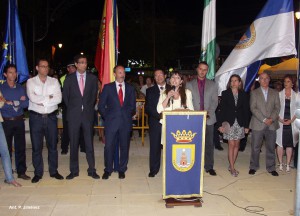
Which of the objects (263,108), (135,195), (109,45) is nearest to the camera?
(135,195)

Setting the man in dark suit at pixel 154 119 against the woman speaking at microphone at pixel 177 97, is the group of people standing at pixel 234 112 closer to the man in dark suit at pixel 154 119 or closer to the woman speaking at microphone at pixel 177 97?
the man in dark suit at pixel 154 119

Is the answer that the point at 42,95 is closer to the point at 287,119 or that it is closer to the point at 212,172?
the point at 212,172

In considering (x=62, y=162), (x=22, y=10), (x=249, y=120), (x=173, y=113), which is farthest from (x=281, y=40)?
(x=22, y=10)

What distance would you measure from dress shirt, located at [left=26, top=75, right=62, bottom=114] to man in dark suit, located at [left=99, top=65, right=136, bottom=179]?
2.75ft

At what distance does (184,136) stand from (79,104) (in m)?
2.28

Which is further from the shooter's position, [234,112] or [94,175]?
[234,112]

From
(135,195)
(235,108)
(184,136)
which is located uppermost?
(235,108)

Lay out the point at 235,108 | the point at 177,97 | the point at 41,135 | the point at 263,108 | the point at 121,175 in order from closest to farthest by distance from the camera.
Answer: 1. the point at 177,97
2. the point at 41,135
3. the point at 121,175
4. the point at 235,108
5. the point at 263,108

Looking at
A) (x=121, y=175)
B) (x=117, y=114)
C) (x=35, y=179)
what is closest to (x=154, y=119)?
(x=117, y=114)

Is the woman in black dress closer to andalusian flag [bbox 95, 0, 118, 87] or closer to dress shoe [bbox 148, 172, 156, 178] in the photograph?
dress shoe [bbox 148, 172, 156, 178]

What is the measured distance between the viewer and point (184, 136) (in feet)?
16.2

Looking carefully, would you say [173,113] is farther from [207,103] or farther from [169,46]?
[169,46]

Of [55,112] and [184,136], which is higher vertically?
[55,112]

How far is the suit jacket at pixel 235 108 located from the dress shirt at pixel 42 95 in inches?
123
